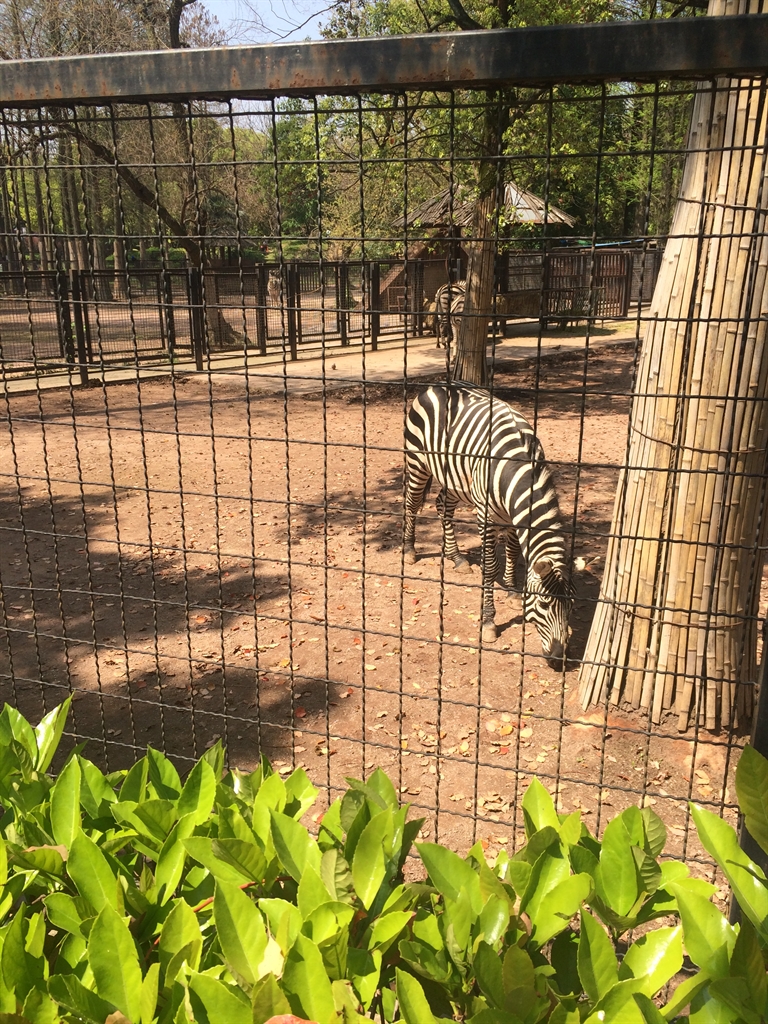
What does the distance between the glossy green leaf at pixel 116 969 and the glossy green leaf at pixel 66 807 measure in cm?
49

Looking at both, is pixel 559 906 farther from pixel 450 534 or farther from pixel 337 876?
pixel 450 534

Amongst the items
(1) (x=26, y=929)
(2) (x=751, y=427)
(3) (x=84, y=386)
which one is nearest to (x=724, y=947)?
(1) (x=26, y=929)

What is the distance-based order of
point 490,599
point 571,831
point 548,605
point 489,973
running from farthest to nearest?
point 490,599 → point 548,605 → point 571,831 → point 489,973

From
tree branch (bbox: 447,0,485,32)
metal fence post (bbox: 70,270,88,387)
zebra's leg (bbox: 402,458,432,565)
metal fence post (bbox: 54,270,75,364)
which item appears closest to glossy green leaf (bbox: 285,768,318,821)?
metal fence post (bbox: 54,270,75,364)

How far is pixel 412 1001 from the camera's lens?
136 cm

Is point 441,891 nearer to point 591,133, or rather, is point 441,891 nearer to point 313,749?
point 313,749

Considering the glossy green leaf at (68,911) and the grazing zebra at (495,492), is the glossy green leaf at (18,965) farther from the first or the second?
the grazing zebra at (495,492)

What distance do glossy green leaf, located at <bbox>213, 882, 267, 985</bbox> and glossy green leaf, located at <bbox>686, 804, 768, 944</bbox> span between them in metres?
0.88

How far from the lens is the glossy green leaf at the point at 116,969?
144 cm

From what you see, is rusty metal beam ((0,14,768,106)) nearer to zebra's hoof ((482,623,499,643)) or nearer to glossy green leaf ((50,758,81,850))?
glossy green leaf ((50,758,81,850))

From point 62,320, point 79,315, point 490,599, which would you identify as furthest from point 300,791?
point 79,315

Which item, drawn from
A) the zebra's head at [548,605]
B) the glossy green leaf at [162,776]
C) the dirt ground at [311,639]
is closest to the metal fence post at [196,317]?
the dirt ground at [311,639]

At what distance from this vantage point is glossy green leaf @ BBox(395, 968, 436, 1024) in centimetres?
135

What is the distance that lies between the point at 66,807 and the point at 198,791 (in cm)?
30
